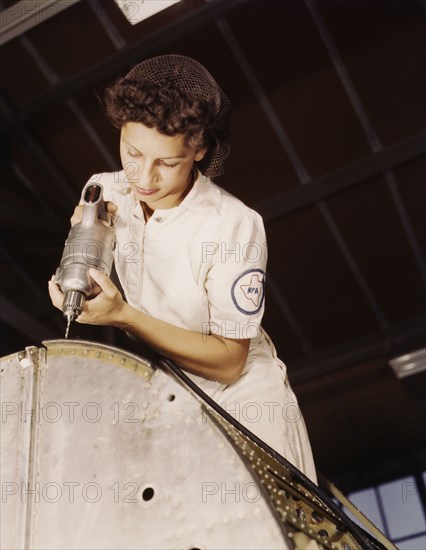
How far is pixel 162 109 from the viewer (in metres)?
2.00

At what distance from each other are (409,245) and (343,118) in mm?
1302

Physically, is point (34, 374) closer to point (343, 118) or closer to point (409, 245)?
point (343, 118)

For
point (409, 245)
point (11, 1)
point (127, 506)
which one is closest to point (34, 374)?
point (127, 506)

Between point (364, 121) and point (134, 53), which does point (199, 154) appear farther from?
point (364, 121)

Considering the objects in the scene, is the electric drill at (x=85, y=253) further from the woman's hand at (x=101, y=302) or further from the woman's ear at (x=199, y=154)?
the woman's ear at (x=199, y=154)

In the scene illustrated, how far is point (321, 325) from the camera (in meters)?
5.91

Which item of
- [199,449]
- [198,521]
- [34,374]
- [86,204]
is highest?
[86,204]

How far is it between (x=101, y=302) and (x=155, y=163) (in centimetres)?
48

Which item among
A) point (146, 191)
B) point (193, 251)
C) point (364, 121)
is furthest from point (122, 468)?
point (364, 121)

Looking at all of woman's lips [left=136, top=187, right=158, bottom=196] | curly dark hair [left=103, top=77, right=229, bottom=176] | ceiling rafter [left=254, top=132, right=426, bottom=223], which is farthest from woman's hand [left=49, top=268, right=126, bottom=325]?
ceiling rafter [left=254, top=132, right=426, bottom=223]

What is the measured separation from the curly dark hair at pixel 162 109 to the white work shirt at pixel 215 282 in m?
0.17

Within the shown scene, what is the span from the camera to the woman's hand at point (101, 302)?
1737 millimetres

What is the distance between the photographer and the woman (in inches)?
74.7

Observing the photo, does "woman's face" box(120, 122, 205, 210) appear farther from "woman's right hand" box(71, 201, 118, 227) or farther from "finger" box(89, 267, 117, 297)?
"finger" box(89, 267, 117, 297)
